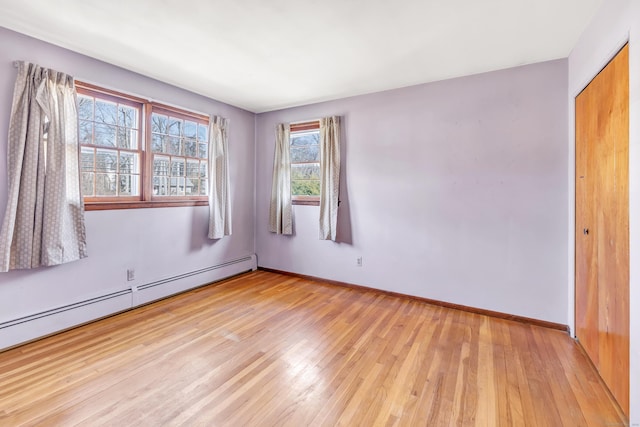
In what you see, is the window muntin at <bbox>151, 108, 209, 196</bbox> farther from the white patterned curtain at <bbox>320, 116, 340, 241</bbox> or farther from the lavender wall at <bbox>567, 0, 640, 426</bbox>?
the lavender wall at <bbox>567, 0, 640, 426</bbox>

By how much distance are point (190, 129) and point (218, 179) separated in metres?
0.73

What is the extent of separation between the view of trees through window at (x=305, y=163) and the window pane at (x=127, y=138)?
2038 millimetres

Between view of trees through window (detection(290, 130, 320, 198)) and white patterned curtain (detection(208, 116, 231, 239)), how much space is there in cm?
98

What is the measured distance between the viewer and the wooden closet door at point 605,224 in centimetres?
168

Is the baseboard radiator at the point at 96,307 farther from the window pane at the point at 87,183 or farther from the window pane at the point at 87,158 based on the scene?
the window pane at the point at 87,158

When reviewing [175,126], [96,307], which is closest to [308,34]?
[175,126]

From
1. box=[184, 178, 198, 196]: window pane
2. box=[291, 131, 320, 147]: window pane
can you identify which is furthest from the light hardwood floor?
box=[291, 131, 320, 147]: window pane

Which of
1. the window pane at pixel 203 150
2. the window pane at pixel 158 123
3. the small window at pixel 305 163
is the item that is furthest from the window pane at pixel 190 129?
the small window at pixel 305 163

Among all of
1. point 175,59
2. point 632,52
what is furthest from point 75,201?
point 632,52

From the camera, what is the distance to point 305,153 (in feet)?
14.3

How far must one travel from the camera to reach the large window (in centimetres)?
284

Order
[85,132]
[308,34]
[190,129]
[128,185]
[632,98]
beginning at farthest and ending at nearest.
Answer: [190,129]
[128,185]
[85,132]
[308,34]
[632,98]

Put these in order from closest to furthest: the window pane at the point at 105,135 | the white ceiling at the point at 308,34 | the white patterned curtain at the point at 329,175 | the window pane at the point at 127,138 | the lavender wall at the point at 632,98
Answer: the lavender wall at the point at 632,98 → the white ceiling at the point at 308,34 → the window pane at the point at 105,135 → the window pane at the point at 127,138 → the white patterned curtain at the point at 329,175

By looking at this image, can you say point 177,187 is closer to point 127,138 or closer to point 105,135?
point 127,138
